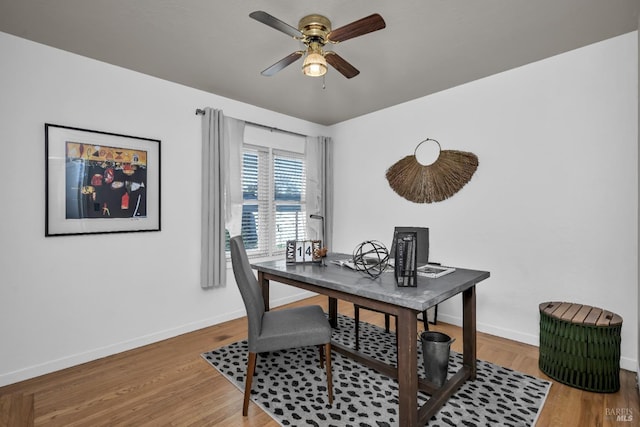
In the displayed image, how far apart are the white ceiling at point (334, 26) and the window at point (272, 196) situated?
959mm

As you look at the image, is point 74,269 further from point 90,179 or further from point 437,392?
point 437,392

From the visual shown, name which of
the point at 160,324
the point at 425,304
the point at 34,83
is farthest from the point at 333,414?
the point at 34,83

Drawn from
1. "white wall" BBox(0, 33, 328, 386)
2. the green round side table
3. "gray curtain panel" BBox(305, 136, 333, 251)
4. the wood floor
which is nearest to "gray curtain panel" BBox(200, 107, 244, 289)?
"white wall" BBox(0, 33, 328, 386)

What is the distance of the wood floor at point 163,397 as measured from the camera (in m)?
1.83

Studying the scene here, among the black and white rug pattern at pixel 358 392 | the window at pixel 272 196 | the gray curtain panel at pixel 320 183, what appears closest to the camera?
the black and white rug pattern at pixel 358 392

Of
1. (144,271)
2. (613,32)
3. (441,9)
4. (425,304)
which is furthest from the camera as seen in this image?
(144,271)

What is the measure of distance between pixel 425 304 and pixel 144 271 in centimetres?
262

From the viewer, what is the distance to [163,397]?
6.73 feet

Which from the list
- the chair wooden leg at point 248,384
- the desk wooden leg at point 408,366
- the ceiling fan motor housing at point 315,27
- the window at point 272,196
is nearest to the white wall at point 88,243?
the window at point 272,196

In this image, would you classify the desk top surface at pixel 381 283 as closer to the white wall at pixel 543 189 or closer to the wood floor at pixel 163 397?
the wood floor at pixel 163 397

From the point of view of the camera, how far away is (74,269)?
254 centimetres

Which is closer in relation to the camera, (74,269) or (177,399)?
(177,399)

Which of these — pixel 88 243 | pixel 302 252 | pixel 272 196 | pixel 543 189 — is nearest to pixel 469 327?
pixel 302 252

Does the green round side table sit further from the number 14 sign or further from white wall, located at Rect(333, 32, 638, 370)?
the number 14 sign
